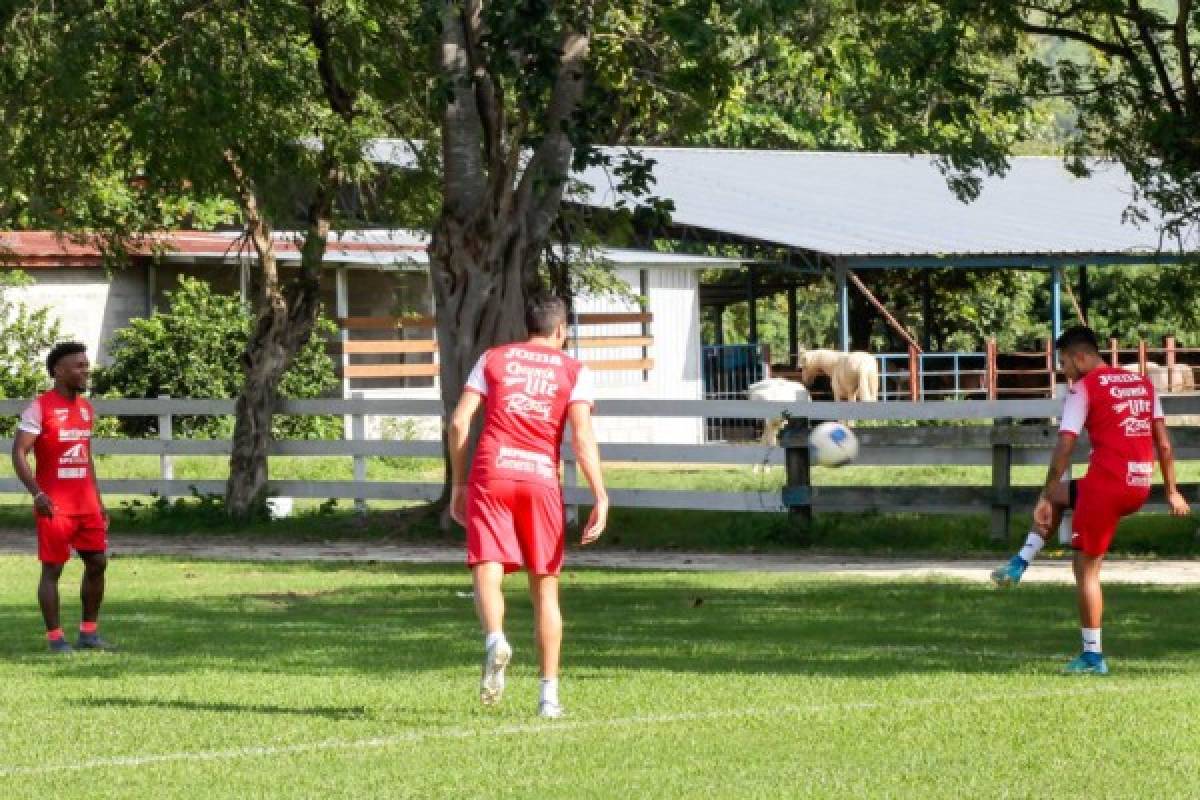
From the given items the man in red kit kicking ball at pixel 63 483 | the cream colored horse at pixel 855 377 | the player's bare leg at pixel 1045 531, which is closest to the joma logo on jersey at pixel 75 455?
the man in red kit kicking ball at pixel 63 483

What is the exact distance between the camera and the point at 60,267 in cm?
3634

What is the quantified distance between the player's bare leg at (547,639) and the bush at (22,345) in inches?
1028

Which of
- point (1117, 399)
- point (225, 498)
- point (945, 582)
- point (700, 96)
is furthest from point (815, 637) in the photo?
point (225, 498)

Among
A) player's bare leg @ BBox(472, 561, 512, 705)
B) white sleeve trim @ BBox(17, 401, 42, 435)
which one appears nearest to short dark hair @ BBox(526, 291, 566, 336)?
player's bare leg @ BBox(472, 561, 512, 705)

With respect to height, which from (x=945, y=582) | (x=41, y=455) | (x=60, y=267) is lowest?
(x=945, y=582)

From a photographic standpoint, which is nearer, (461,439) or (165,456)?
(461,439)

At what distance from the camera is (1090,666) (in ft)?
38.1

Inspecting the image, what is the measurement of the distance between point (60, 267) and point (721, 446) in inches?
697

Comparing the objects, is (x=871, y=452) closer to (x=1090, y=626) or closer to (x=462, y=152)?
Answer: (x=462, y=152)

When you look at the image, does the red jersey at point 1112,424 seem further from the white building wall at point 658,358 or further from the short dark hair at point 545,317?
the white building wall at point 658,358

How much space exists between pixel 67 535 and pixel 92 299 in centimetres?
2388

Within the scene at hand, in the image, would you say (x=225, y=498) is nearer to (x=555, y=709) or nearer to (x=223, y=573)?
(x=223, y=573)

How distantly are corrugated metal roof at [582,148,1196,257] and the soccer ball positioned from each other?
13962 mm

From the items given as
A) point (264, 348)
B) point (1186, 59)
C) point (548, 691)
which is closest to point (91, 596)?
point (548, 691)
